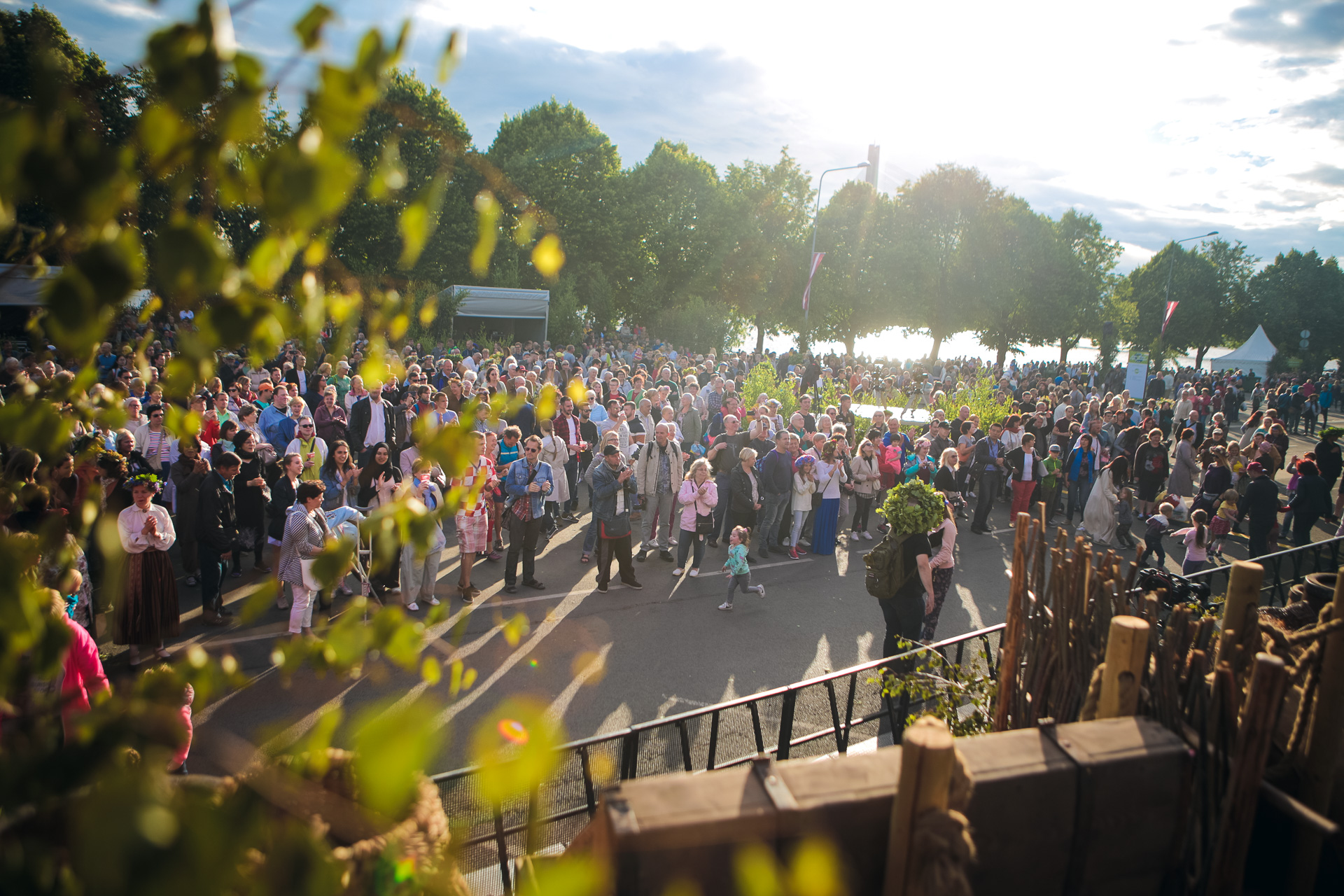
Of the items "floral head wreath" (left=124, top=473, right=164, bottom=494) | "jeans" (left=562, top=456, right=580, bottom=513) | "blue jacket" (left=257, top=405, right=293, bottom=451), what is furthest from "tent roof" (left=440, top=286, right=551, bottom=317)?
"floral head wreath" (left=124, top=473, right=164, bottom=494)

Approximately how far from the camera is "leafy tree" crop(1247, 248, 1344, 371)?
66.4 meters

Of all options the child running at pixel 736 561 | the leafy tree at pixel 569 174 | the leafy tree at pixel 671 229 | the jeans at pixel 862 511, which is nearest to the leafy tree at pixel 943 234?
the leafy tree at pixel 671 229

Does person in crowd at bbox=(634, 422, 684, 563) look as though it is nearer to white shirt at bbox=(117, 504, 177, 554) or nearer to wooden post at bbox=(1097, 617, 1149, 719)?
white shirt at bbox=(117, 504, 177, 554)

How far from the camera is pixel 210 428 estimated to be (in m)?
9.12

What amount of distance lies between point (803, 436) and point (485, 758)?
1154 cm

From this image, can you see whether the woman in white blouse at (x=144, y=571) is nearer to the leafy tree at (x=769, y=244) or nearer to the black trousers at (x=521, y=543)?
the black trousers at (x=521, y=543)

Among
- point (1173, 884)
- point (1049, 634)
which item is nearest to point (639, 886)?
point (1173, 884)

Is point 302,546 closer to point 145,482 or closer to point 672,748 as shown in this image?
point 145,482

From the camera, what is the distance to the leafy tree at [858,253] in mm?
50469

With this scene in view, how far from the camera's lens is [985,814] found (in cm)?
210

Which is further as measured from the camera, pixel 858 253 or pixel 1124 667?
pixel 858 253

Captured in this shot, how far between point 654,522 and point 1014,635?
292 inches

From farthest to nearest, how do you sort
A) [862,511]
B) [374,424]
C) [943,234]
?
[943,234], [862,511], [374,424]

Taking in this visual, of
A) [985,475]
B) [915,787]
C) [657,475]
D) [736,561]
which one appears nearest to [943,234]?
[985,475]
